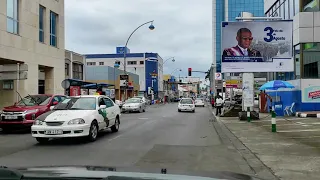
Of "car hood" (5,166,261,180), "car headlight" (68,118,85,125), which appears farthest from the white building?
"car hood" (5,166,261,180)

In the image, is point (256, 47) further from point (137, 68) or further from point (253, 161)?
point (137, 68)

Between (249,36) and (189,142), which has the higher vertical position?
(249,36)

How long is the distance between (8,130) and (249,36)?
15254mm

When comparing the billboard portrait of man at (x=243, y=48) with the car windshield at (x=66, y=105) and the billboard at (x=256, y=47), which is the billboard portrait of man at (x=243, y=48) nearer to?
the billboard at (x=256, y=47)

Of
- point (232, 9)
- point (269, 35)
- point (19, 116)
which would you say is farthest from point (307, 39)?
point (232, 9)

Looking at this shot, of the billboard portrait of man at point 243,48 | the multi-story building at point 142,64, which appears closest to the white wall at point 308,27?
the billboard portrait of man at point 243,48

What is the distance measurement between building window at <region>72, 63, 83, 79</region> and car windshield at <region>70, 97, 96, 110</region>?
3201cm

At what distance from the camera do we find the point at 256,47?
24.1 meters

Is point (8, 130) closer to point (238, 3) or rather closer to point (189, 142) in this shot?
point (189, 142)

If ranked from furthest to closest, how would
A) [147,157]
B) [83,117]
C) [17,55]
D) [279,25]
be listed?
[17,55], [279,25], [83,117], [147,157]

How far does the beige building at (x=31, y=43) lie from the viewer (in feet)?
80.7

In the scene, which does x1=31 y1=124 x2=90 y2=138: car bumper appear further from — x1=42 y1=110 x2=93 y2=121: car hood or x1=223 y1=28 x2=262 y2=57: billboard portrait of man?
x1=223 y1=28 x2=262 y2=57: billboard portrait of man

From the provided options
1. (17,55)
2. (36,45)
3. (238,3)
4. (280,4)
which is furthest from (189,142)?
(238,3)

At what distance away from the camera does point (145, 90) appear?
9662cm
